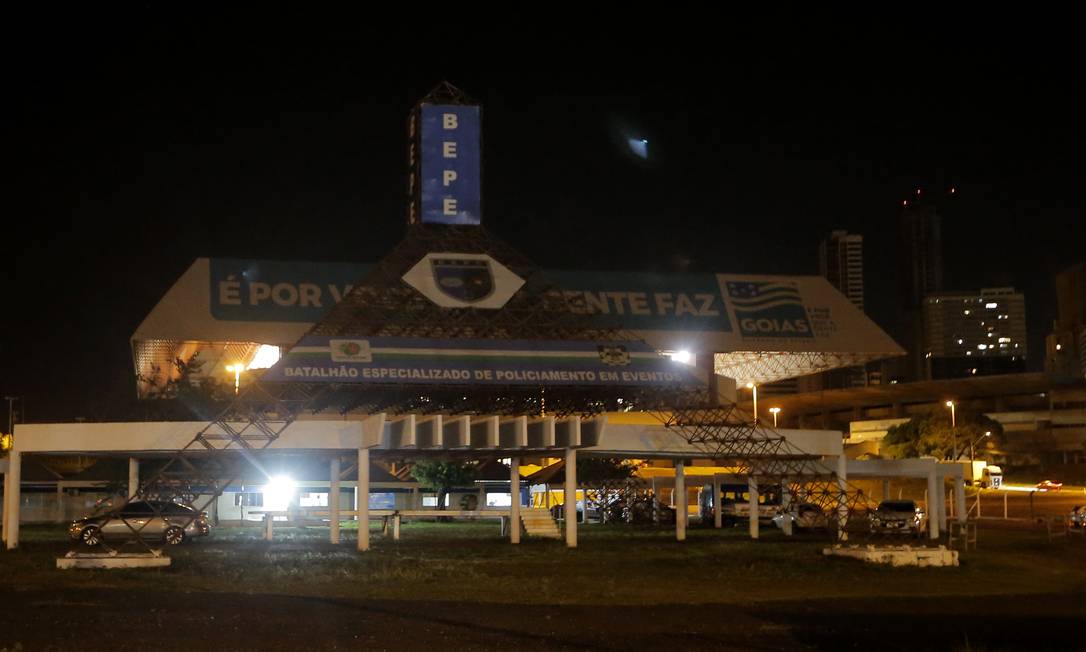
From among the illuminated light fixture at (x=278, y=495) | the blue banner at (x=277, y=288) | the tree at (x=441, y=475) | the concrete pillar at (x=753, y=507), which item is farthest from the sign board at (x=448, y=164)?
the illuminated light fixture at (x=278, y=495)

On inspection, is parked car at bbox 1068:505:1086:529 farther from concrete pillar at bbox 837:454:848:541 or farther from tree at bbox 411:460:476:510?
tree at bbox 411:460:476:510

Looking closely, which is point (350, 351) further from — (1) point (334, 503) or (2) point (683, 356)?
(2) point (683, 356)

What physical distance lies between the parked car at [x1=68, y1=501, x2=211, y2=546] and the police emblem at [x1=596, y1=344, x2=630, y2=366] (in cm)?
1287

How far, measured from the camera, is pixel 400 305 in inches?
1678

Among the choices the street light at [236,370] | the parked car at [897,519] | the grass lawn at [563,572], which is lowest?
the grass lawn at [563,572]

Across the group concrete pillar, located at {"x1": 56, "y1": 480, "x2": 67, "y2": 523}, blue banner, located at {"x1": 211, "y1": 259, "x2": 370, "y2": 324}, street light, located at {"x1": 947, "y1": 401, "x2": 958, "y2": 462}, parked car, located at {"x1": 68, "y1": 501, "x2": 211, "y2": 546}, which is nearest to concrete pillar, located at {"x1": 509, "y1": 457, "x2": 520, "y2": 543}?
parked car, located at {"x1": 68, "y1": 501, "x2": 211, "y2": 546}

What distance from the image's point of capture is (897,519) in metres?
41.2

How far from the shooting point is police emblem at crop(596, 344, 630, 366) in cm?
3841

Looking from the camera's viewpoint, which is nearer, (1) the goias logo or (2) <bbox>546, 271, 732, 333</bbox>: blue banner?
(1) the goias logo

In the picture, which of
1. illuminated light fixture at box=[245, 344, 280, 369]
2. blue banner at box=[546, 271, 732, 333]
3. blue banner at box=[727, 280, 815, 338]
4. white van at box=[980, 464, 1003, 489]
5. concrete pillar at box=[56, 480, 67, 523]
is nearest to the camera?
blue banner at box=[546, 271, 732, 333]

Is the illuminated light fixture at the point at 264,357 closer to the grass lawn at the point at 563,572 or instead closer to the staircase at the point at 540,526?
the grass lawn at the point at 563,572

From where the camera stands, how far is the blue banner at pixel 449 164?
44.7 metres

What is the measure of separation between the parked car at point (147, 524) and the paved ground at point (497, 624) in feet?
42.3

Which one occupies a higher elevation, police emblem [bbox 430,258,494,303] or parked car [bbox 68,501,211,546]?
police emblem [bbox 430,258,494,303]
